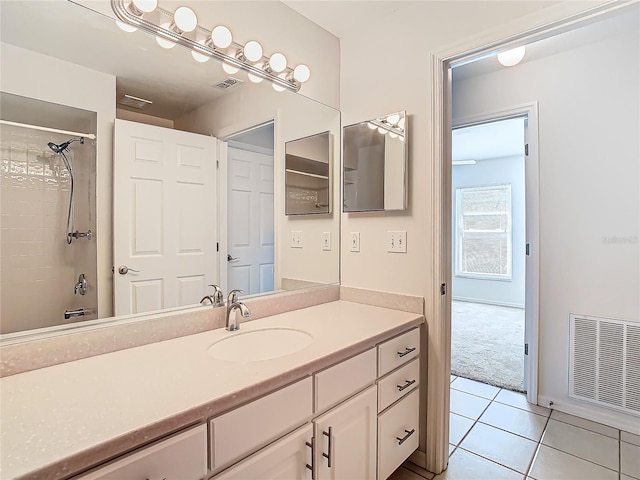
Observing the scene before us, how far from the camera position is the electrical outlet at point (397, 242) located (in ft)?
5.71

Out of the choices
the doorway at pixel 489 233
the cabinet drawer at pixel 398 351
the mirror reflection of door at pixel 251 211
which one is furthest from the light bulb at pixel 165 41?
the doorway at pixel 489 233

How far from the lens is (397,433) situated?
1489mm

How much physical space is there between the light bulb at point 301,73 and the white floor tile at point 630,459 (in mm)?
2593

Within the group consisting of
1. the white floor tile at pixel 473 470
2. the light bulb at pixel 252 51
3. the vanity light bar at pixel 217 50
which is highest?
the light bulb at pixel 252 51

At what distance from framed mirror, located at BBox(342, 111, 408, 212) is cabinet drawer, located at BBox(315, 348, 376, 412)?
2.63ft

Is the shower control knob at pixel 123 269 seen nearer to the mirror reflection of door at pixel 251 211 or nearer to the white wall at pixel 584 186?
the mirror reflection of door at pixel 251 211

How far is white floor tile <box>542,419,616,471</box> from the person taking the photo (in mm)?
1764

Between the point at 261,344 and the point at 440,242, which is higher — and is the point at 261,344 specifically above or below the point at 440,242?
below

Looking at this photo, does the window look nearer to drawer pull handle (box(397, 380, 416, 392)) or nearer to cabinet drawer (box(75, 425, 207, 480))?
drawer pull handle (box(397, 380, 416, 392))

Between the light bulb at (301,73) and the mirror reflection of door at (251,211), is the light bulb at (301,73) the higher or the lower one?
the higher one

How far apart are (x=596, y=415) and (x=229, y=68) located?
294cm

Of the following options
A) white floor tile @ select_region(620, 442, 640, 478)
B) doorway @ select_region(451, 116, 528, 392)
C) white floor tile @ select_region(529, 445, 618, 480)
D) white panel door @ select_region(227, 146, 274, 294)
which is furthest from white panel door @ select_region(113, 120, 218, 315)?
doorway @ select_region(451, 116, 528, 392)

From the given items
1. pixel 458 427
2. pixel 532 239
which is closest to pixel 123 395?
pixel 458 427

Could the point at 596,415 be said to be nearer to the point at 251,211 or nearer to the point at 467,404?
the point at 467,404
